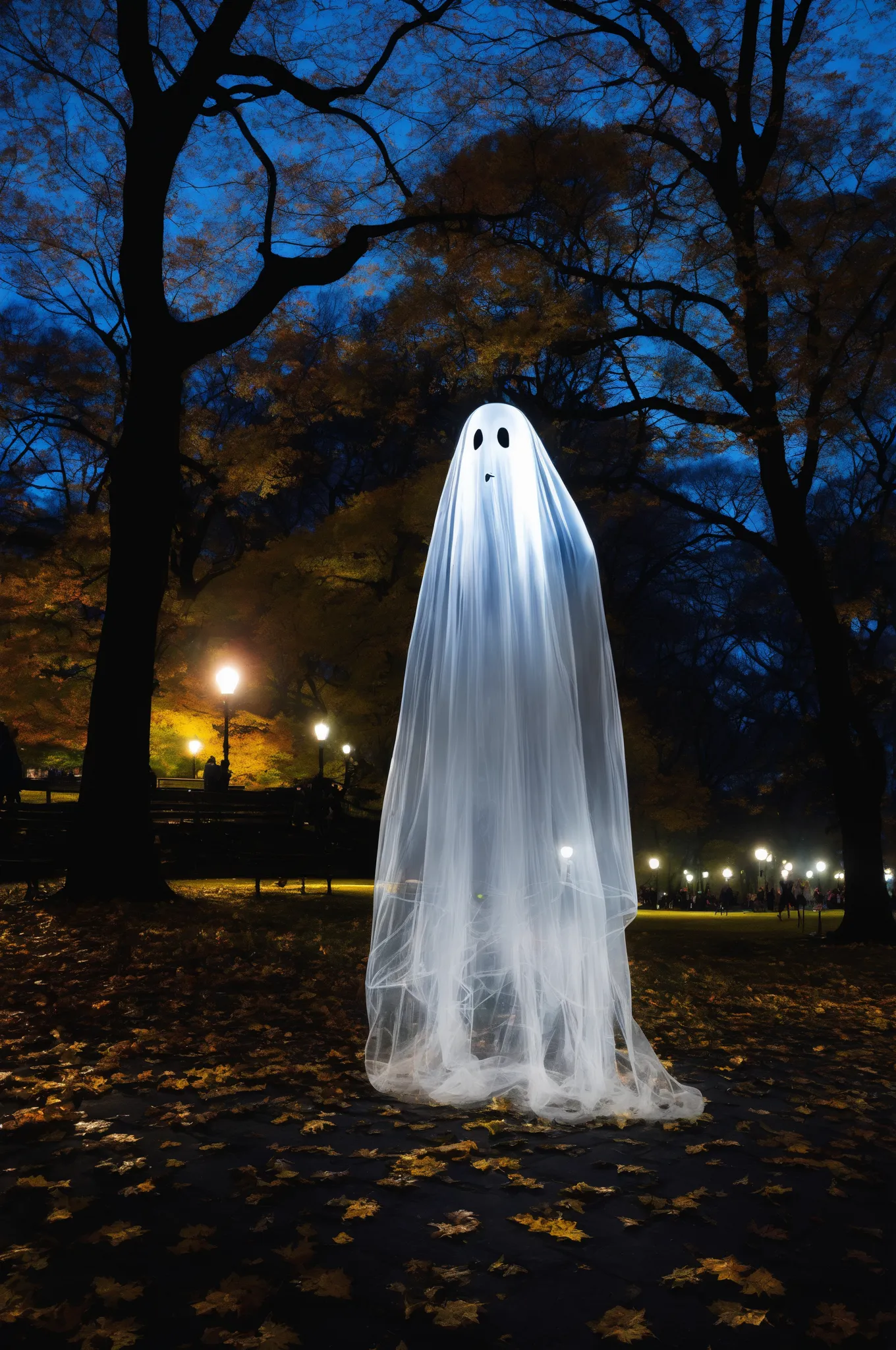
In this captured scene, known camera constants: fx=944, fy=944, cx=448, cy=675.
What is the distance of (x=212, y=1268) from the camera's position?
3031mm

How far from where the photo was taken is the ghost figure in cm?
507

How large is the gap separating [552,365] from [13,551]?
13.9 metres

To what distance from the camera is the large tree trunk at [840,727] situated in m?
14.4

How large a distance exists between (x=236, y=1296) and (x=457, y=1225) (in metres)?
0.93

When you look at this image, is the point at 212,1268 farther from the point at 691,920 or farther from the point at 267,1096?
Answer: the point at 691,920

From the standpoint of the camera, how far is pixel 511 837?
5.23 meters

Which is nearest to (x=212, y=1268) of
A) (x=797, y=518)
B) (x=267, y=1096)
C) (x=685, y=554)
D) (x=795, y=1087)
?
(x=267, y=1096)

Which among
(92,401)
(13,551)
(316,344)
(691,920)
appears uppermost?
(316,344)

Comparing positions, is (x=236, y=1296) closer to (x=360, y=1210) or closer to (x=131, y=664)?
(x=360, y=1210)

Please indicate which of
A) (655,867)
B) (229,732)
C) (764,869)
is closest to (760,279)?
(229,732)

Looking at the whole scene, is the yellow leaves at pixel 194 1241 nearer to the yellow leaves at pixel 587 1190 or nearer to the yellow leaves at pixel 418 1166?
the yellow leaves at pixel 418 1166

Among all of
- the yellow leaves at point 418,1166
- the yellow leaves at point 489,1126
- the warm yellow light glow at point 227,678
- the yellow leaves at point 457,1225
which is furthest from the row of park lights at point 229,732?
the yellow leaves at point 457,1225

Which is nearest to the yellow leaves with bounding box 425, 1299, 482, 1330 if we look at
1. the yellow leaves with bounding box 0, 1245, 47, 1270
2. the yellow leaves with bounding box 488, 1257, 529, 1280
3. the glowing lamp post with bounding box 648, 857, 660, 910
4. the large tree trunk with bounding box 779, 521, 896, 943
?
the yellow leaves with bounding box 488, 1257, 529, 1280

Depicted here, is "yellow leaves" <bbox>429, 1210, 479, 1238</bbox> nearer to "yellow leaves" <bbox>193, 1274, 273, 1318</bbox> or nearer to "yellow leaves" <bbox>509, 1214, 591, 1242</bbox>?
"yellow leaves" <bbox>509, 1214, 591, 1242</bbox>
